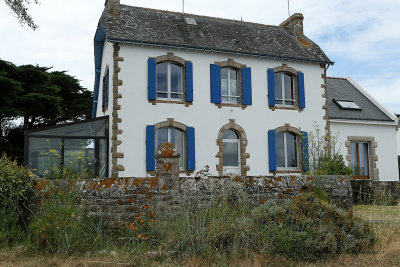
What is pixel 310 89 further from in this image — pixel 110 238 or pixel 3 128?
pixel 3 128

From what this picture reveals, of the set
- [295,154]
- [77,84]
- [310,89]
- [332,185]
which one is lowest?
[332,185]

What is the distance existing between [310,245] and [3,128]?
21358 mm

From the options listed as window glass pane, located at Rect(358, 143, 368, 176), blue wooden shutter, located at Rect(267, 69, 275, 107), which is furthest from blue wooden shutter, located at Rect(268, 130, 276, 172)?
window glass pane, located at Rect(358, 143, 368, 176)

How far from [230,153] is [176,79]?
132 inches

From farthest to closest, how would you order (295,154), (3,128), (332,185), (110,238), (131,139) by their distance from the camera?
(3,128), (295,154), (131,139), (332,185), (110,238)

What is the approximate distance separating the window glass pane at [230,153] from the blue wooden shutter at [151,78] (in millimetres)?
3204

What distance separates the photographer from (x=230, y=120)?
48.0ft

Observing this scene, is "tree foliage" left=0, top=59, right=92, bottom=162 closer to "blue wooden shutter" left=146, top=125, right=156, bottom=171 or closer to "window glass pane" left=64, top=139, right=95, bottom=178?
"window glass pane" left=64, top=139, right=95, bottom=178

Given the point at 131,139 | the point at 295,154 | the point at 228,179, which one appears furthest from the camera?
the point at 295,154

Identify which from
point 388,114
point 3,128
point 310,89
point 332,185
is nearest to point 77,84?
point 3,128

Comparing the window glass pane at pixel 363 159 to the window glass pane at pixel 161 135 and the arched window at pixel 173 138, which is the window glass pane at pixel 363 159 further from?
the window glass pane at pixel 161 135

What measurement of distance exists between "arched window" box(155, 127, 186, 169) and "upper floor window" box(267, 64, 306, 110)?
411 centimetres

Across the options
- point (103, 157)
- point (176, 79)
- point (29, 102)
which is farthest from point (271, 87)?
point (29, 102)

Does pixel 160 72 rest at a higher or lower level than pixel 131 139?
higher
